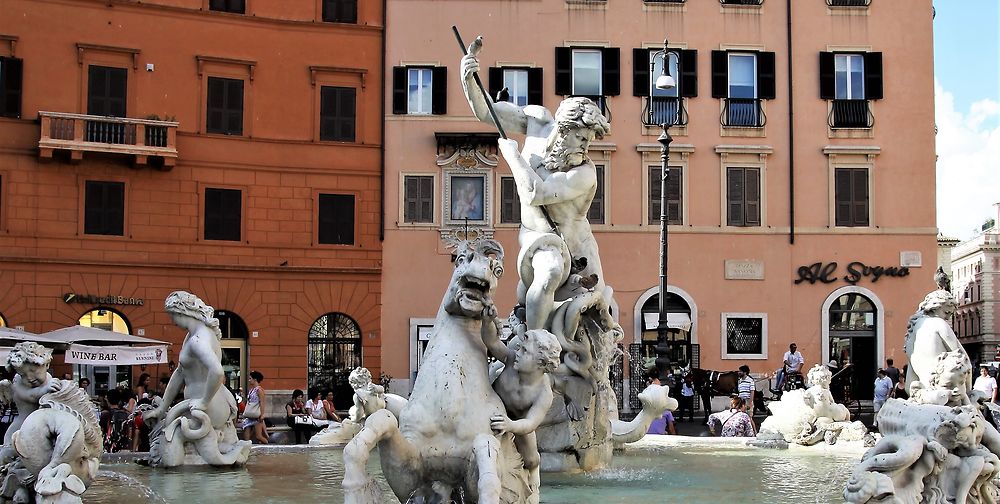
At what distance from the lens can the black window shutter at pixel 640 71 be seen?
34.9 meters

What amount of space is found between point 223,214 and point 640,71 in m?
12.7

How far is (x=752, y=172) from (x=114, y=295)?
18156 mm

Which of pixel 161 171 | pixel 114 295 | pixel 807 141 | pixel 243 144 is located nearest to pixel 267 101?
pixel 243 144

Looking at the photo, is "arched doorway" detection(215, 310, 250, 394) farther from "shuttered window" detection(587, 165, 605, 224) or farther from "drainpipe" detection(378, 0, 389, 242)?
"shuttered window" detection(587, 165, 605, 224)

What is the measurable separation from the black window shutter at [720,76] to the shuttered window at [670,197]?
101 inches

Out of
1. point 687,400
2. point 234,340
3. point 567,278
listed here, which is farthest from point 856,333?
point 567,278

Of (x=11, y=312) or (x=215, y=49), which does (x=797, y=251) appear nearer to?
(x=215, y=49)

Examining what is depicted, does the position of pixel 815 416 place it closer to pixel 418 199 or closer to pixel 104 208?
pixel 418 199

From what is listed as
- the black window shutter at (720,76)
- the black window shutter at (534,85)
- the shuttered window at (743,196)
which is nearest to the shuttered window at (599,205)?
the black window shutter at (534,85)

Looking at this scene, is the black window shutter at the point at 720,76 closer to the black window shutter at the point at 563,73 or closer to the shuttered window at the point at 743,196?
the shuttered window at the point at 743,196

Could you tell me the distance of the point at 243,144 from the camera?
3269 cm

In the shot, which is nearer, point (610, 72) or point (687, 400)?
point (687, 400)

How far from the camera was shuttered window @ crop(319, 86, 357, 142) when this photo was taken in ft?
110

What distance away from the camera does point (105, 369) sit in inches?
1155
